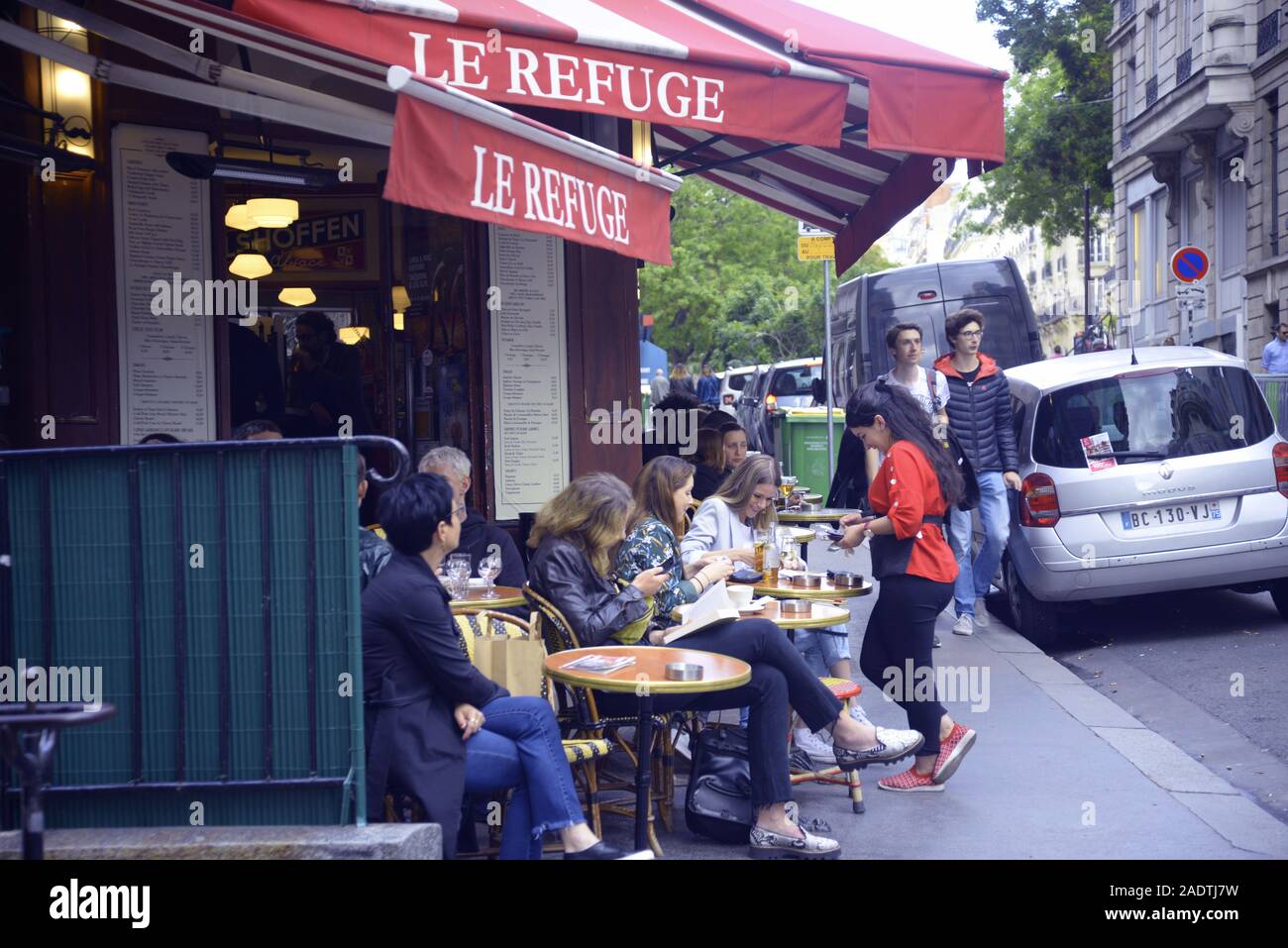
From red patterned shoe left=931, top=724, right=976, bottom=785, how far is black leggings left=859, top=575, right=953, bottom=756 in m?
0.04

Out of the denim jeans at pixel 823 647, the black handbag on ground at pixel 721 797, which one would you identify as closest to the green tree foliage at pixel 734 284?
the denim jeans at pixel 823 647

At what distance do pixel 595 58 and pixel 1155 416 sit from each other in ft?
16.3

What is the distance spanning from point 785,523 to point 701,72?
394cm

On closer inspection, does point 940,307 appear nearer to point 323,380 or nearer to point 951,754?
point 323,380

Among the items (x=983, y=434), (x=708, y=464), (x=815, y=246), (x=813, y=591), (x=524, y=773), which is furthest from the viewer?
(x=815, y=246)

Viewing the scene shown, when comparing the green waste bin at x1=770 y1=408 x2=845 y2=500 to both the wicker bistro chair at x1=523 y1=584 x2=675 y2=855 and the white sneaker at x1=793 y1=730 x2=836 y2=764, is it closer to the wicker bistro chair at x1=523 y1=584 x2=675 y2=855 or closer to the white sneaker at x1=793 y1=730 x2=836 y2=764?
the white sneaker at x1=793 y1=730 x2=836 y2=764

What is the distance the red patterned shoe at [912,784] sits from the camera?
6297 millimetres

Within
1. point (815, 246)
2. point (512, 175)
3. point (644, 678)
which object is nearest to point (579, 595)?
point (644, 678)

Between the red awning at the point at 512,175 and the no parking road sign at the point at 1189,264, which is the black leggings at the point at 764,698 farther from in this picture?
the no parking road sign at the point at 1189,264

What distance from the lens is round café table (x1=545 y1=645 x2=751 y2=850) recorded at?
4.66 metres

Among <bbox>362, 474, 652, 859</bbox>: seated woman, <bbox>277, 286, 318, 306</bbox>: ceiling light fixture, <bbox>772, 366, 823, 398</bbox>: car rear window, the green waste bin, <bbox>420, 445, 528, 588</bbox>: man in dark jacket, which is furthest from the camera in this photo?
<bbox>772, 366, 823, 398</bbox>: car rear window

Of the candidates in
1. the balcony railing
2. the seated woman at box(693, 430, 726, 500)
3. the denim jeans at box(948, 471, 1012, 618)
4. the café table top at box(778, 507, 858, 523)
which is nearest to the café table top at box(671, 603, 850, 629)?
the seated woman at box(693, 430, 726, 500)

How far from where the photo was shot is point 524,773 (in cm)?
469
